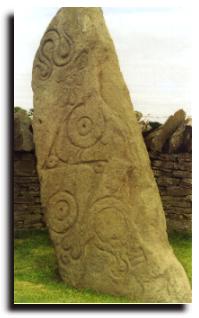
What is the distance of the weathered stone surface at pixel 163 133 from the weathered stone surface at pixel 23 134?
1.52m

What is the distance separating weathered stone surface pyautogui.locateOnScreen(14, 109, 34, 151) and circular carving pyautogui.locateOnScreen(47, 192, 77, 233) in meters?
2.05

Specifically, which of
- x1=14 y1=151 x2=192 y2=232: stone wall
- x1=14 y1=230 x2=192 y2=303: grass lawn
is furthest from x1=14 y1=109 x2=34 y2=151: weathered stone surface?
x1=14 y1=230 x2=192 y2=303: grass lawn

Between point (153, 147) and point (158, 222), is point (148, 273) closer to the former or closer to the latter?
point (158, 222)

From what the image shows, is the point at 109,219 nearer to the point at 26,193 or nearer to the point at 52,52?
the point at 52,52

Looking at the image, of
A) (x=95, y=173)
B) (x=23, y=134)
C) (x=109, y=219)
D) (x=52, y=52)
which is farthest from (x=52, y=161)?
(x=23, y=134)

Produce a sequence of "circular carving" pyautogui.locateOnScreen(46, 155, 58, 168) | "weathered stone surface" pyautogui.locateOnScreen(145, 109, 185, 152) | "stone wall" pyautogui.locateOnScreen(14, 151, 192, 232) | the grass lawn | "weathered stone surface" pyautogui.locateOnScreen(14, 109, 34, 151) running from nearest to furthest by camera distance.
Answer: the grass lawn < "circular carving" pyautogui.locateOnScreen(46, 155, 58, 168) < "weathered stone surface" pyautogui.locateOnScreen(145, 109, 185, 152) < "stone wall" pyautogui.locateOnScreen(14, 151, 192, 232) < "weathered stone surface" pyautogui.locateOnScreen(14, 109, 34, 151)

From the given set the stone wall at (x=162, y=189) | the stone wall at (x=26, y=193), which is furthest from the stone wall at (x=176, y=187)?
the stone wall at (x=26, y=193)

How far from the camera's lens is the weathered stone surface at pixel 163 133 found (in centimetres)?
749

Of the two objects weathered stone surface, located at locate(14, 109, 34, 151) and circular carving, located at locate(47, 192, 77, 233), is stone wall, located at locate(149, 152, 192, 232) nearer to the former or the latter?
weathered stone surface, located at locate(14, 109, 34, 151)

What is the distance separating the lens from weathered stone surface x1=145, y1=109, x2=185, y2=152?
749 centimetres

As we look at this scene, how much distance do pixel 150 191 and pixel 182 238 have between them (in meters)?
2.08

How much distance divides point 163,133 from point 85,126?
2193 millimetres

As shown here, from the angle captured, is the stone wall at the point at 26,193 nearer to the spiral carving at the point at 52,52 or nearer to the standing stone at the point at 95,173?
the standing stone at the point at 95,173

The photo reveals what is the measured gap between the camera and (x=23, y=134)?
7.84 meters
